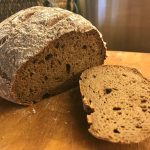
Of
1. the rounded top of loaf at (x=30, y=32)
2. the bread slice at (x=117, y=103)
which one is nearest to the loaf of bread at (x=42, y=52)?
the rounded top of loaf at (x=30, y=32)

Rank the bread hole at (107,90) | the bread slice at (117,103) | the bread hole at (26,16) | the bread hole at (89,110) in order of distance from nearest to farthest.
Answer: the bread slice at (117,103)
the bread hole at (89,110)
the bread hole at (107,90)
the bread hole at (26,16)

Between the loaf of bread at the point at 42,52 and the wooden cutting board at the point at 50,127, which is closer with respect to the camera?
the wooden cutting board at the point at 50,127

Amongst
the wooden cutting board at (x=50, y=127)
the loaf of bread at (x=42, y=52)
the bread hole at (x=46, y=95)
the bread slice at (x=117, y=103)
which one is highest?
the loaf of bread at (x=42, y=52)

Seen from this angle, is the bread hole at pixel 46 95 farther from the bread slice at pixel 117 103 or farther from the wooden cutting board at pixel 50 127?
the bread slice at pixel 117 103

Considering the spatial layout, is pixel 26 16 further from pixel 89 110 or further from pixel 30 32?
pixel 89 110

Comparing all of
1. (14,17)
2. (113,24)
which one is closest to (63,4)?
(113,24)

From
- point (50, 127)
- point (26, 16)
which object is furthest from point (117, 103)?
point (26, 16)
